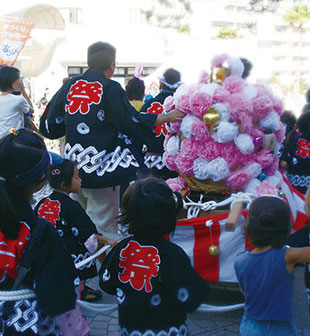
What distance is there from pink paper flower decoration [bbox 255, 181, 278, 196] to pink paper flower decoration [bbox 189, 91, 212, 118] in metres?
0.62

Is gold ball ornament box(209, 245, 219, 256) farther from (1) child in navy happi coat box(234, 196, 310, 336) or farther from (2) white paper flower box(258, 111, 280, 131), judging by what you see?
(2) white paper flower box(258, 111, 280, 131)

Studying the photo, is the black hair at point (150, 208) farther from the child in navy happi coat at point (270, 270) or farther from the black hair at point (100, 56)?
the black hair at point (100, 56)

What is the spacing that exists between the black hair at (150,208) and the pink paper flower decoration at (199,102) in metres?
1.05

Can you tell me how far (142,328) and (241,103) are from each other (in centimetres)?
154

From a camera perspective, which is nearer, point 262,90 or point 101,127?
point 262,90

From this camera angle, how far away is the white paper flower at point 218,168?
104 inches

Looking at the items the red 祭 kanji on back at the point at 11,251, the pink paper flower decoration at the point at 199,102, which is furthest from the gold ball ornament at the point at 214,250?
the red 祭 kanji on back at the point at 11,251

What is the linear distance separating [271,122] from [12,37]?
19.5 feet

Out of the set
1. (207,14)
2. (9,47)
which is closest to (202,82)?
(9,47)

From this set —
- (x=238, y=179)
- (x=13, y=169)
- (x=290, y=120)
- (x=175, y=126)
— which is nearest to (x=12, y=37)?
(x=290, y=120)

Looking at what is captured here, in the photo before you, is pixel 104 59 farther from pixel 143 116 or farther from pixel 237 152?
pixel 237 152

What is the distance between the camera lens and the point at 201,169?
2.72 metres

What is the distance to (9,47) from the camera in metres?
7.06

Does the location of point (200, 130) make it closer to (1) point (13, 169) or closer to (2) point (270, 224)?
(2) point (270, 224)
